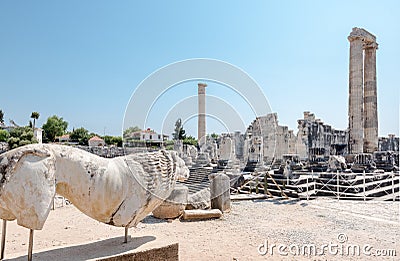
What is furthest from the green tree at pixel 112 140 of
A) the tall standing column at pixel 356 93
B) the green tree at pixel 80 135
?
the tall standing column at pixel 356 93

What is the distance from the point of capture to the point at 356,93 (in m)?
22.2

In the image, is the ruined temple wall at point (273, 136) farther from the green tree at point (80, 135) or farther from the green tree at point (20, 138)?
the green tree at point (80, 135)

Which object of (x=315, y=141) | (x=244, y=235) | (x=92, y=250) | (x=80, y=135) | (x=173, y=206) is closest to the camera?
(x=92, y=250)

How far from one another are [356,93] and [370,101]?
8.69 feet

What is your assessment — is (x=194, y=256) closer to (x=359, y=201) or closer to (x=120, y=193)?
(x=120, y=193)

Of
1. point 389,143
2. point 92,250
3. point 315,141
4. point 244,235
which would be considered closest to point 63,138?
point 315,141

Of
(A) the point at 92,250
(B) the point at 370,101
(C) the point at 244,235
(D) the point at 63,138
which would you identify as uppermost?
(B) the point at 370,101

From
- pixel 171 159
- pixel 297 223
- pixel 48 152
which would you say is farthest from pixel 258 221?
pixel 48 152

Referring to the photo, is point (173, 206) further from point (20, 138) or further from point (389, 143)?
point (389, 143)

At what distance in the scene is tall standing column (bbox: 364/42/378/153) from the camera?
23.5 meters

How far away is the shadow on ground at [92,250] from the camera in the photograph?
3.45m

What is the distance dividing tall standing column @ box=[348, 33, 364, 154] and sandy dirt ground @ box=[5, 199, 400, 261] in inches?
542

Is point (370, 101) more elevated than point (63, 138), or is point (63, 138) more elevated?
point (370, 101)

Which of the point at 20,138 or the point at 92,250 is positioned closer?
the point at 92,250
